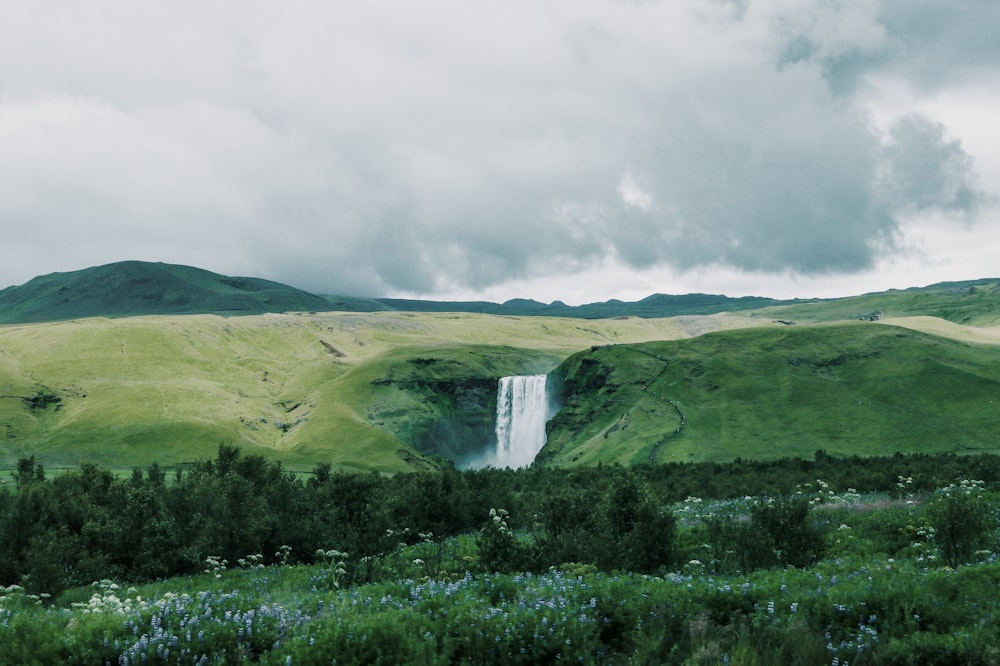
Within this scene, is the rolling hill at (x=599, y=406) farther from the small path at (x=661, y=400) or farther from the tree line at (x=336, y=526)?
the tree line at (x=336, y=526)

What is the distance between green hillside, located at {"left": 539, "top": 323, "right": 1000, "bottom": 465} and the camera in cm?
9694

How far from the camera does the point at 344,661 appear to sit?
9.51 meters

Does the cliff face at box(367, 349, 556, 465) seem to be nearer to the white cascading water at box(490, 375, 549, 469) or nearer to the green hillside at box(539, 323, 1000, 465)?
the white cascading water at box(490, 375, 549, 469)

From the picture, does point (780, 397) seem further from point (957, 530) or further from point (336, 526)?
point (957, 530)

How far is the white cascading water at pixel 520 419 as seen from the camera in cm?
14825

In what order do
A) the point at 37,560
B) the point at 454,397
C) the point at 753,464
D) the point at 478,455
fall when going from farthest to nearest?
the point at 454,397, the point at 478,455, the point at 753,464, the point at 37,560

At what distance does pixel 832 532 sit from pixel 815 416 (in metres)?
93.7

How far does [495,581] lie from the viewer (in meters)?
13.0

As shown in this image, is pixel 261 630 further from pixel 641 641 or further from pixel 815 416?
pixel 815 416

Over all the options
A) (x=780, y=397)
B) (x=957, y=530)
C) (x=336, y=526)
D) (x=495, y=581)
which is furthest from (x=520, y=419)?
(x=495, y=581)

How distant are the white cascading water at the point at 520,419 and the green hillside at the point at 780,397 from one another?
829 cm

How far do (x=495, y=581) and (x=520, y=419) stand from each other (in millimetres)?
140899

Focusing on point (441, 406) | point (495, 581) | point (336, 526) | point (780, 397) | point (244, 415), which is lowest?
point (244, 415)

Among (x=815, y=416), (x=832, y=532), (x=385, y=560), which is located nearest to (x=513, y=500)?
(x=385, y=560)
